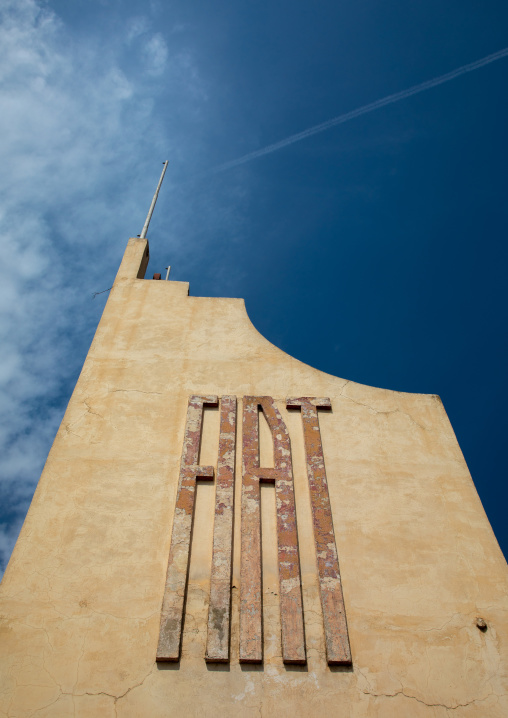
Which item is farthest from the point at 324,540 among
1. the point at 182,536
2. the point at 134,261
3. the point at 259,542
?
the point at 134,261

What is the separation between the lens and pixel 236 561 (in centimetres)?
574

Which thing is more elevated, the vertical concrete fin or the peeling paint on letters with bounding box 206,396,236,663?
the vertical concrete fin

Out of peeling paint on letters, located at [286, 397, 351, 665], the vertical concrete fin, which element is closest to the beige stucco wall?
peeling paint on letters, located at [286, 397, 351, 665]

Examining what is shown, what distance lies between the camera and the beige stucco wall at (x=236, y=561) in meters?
4.88

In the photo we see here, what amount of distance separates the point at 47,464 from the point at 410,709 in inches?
199

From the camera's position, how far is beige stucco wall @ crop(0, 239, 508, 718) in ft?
16.0

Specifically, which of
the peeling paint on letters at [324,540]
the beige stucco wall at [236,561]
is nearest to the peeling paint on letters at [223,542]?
the beige stucco wall at [236,561]

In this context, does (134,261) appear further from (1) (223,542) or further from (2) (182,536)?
(1) (223,542)

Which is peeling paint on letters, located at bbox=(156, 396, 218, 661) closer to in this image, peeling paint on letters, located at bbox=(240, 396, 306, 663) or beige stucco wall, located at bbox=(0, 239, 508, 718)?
beige stucco wall, located at bbox=(0, 239, 508, 718)

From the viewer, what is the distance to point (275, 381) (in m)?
7.77

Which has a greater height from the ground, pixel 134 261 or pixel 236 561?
pixel 134 261

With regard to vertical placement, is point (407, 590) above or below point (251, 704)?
above

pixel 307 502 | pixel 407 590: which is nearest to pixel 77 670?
pixel 307 502

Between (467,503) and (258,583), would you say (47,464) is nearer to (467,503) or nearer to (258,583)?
(258,583)
